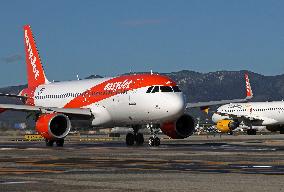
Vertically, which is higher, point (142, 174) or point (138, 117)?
point (138, 117)

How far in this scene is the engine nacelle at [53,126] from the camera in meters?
48.0

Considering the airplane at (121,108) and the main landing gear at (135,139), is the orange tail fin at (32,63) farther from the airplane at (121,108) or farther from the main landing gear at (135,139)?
the main landing gear at (135,139)

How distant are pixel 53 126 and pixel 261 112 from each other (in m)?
62.6

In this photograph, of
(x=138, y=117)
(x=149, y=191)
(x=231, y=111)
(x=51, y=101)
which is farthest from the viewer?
(x=231, y=111)

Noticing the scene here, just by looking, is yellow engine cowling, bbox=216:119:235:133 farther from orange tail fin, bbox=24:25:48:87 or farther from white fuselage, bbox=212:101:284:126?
orange tail fin, bbox=24:25:48:87

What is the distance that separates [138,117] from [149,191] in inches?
1253

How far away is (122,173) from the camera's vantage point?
2214cm

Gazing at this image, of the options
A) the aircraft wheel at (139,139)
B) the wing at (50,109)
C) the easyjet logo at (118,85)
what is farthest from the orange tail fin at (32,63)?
the aircraft wheel at (139,139)

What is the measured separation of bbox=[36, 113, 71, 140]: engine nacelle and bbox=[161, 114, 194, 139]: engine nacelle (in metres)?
6.72

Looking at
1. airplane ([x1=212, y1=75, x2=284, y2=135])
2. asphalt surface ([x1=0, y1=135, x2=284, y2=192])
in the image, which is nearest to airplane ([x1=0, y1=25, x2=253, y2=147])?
asphalt surface ([x1=0, y1=135, x2=284, y2=192])

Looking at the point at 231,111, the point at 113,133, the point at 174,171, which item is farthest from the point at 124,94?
the point at 231,111

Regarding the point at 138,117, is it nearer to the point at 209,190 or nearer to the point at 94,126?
the point at 94,126

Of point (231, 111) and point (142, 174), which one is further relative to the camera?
point (231, 111)

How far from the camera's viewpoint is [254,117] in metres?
108
